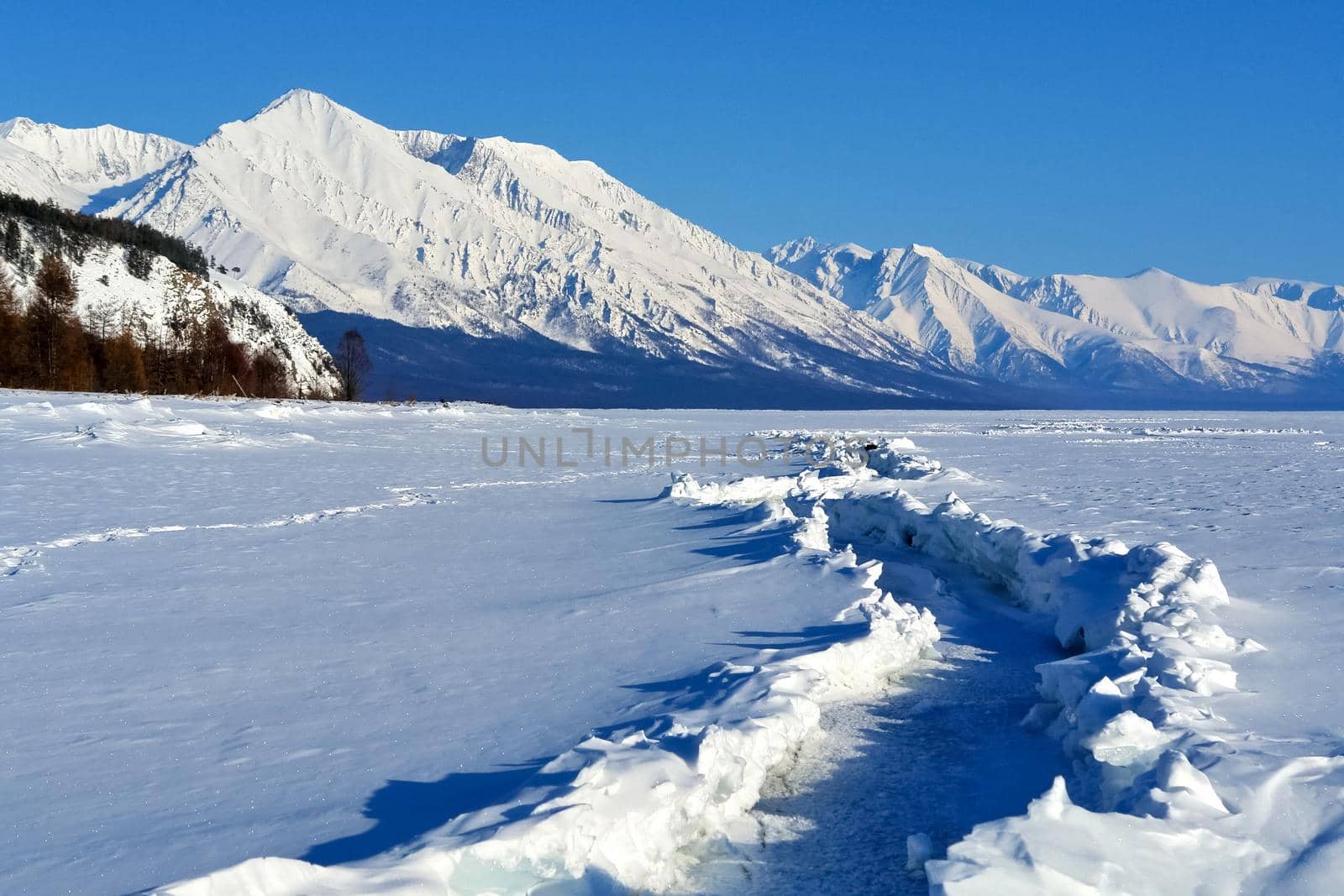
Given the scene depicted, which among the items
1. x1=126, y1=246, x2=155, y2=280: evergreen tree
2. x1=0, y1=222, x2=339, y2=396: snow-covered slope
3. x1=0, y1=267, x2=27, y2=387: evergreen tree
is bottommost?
x1=0, y1=267, x2=27, y2=387: evergreen tree

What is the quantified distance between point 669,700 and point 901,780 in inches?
52.2

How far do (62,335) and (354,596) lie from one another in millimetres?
48184

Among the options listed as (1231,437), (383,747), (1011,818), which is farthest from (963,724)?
(1231,437)

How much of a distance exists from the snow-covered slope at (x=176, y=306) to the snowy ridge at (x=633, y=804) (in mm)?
60151

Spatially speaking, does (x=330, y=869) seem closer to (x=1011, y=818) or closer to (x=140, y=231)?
(x=1011, y=818)

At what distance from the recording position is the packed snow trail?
178 inches

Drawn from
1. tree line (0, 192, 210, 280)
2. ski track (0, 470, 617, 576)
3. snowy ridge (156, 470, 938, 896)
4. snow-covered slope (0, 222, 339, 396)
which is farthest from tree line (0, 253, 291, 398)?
snowy ridge (156, 470, 938, 896)

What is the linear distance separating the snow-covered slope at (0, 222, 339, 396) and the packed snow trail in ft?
197

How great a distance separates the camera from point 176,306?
214 ft

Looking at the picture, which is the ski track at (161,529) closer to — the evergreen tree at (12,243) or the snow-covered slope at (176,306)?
the snow-covered slope at (176,306)

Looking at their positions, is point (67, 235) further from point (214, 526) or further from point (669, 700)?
point (669, 700)

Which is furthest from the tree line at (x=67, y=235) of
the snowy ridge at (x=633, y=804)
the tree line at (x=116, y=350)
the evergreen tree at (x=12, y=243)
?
the snowy ridge at (x=633, y=804)

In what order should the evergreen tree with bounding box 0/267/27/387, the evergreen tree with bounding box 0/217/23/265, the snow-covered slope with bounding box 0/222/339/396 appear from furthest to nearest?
the snow-covered slope with bounding box 0/222/339/396 < the evergreen tree with bounding box 0/217/23/265 < the evergreen tree with bounding box 0/267/27/387

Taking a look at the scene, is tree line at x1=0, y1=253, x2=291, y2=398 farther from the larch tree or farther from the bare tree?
the bare tree
